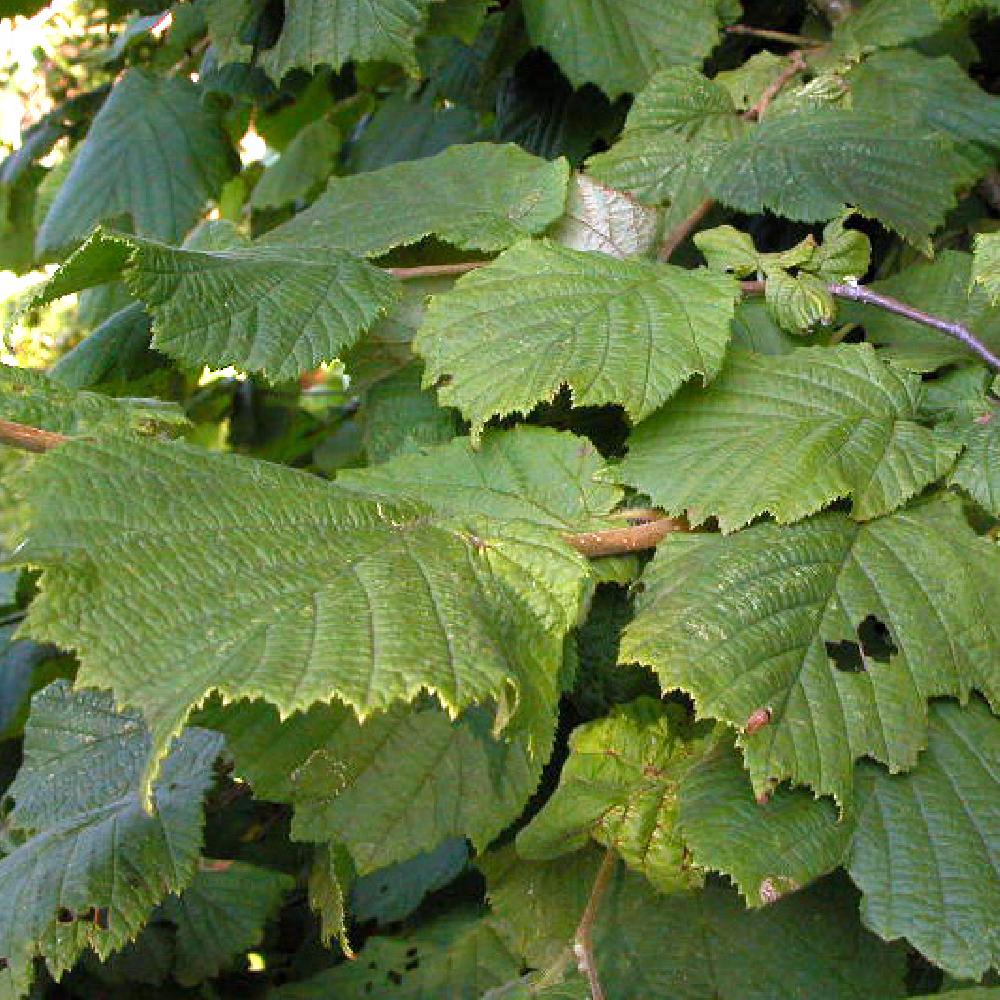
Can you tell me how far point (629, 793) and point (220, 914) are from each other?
83cm

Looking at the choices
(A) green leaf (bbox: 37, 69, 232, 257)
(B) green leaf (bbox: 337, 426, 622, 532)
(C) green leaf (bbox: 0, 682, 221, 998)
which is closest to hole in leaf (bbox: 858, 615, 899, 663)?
(B) green leaf (bbox: 337, 426, 622, 532)

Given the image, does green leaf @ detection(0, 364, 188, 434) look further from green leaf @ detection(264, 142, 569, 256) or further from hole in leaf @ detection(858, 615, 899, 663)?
hole in leaf @ detection(858, 615, 899, 663)

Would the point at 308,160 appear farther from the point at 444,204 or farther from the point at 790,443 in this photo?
the point at 790,443

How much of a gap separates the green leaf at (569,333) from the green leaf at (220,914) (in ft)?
2.78

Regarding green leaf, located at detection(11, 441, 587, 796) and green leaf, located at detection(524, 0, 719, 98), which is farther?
green leaf, located at detection(524, 0, 719, 98)

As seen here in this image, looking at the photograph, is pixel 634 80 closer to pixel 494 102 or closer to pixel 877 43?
pixel 877 43

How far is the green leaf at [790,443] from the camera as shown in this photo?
1.14 m

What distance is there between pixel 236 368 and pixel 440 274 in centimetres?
31

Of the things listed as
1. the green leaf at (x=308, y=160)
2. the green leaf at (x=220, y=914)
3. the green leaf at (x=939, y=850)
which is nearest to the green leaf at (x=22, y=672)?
the green leaf at (x=220, y=914)

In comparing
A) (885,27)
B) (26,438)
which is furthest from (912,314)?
(26,438)

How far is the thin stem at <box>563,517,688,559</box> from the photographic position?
1.15m

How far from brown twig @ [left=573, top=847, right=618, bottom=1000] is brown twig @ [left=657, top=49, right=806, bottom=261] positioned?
0.73m

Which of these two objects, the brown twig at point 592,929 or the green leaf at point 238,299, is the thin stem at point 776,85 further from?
the brown twig at point 592,929

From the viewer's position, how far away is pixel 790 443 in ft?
3.85
